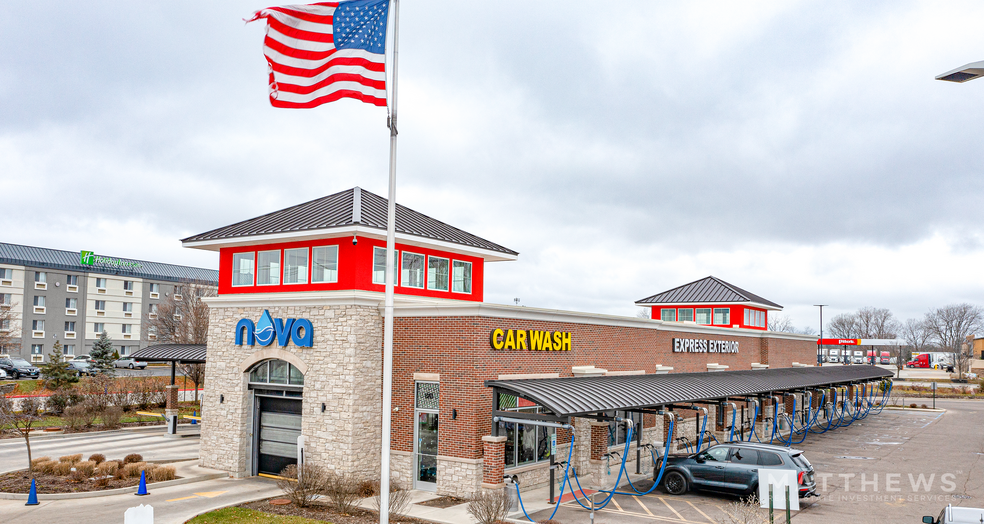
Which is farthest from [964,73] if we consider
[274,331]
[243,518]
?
[274,331]

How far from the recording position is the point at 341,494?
17141 mm

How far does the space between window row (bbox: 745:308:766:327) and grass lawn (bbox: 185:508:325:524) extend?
35217mm

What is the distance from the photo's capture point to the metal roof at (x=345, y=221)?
834 inches

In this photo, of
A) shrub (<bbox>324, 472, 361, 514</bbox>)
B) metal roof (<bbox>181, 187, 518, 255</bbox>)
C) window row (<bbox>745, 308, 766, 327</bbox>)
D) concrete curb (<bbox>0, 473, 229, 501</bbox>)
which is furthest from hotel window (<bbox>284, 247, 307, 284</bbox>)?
window row (<bbox>745, 308, 766, 327</bbox>)

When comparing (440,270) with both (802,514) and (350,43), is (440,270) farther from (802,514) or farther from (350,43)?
(802,514)

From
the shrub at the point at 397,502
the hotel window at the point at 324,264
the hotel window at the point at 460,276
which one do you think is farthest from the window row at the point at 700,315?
the shrub at the point at 397,502

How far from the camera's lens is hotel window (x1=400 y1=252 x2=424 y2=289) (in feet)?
74.1

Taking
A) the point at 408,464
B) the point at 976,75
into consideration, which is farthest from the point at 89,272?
the point at 976,75

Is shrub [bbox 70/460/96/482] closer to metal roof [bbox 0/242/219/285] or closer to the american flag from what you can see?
the american flag

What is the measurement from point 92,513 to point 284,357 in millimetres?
6516

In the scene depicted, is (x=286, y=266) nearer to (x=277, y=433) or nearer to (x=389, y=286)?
(x=277, y=433)

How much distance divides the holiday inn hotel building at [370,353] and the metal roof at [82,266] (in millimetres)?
57387

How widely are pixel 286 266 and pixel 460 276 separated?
6.17 metres

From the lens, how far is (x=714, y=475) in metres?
19.8
